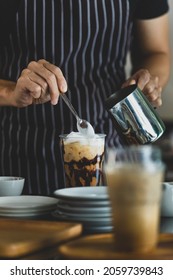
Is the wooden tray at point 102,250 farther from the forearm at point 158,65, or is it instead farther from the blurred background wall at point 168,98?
the blurred background wall at point 168,98

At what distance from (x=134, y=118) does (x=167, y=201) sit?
1.33ft

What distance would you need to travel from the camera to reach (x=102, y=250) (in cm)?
110

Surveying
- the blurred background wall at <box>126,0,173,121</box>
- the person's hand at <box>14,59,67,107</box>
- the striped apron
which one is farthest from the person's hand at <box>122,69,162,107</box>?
the blurred background wall at <box>126,0,173,121</box>

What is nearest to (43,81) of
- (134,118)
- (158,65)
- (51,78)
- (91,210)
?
(51,78)

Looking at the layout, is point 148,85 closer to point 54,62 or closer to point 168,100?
point 54,62

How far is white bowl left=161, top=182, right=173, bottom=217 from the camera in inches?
58.5

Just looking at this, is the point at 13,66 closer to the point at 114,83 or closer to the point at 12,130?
the point at 12,130

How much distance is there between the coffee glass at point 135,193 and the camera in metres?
1.02

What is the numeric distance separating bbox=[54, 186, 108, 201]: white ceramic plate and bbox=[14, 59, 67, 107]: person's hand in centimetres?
50

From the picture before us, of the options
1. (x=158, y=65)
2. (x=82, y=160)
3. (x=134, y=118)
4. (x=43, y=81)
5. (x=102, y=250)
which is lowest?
(x=102, y=250)

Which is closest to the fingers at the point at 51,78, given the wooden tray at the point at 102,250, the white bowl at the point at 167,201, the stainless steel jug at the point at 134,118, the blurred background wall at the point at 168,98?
the stainless steel jug at the point at 134,118

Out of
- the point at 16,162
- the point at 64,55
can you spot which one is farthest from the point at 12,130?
the point at 64,55

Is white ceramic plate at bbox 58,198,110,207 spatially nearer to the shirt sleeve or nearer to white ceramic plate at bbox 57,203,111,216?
white ceramic plate at bbox 57,203,111,216

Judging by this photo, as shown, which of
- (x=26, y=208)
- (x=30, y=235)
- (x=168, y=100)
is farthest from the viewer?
(x=168, y=100)
